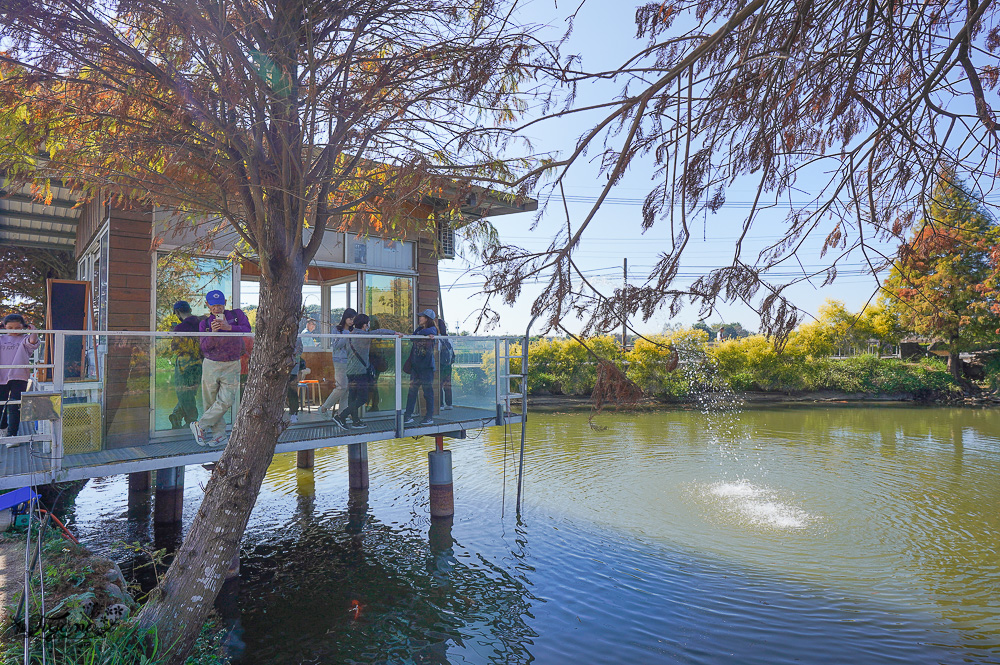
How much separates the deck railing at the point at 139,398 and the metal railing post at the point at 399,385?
1cm

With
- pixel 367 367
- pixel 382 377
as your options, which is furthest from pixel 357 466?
pixel 367 367

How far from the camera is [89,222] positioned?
10805 mm

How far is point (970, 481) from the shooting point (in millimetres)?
11484

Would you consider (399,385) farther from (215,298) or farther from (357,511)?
(357,511)

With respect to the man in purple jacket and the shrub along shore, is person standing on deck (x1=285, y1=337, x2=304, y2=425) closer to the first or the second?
the man in purple jacket

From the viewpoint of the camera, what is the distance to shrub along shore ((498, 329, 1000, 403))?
975 inches

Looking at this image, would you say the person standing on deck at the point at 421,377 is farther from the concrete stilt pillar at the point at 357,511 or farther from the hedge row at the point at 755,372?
the hedge row at the point at 755,372

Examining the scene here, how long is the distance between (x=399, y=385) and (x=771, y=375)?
2193 centimetres

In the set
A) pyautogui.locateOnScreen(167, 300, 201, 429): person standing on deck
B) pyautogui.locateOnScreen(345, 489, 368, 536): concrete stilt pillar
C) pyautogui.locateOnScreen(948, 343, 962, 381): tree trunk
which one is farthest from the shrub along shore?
pyautogui.locateOnScreen(167, 300, 201, 429): person standing on deck

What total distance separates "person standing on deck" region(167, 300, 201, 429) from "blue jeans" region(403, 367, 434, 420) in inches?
112

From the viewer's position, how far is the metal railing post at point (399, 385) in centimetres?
833

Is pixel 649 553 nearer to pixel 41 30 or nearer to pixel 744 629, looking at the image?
pixel 744 629

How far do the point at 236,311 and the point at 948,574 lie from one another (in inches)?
355

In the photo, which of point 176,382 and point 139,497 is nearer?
point 176,382
